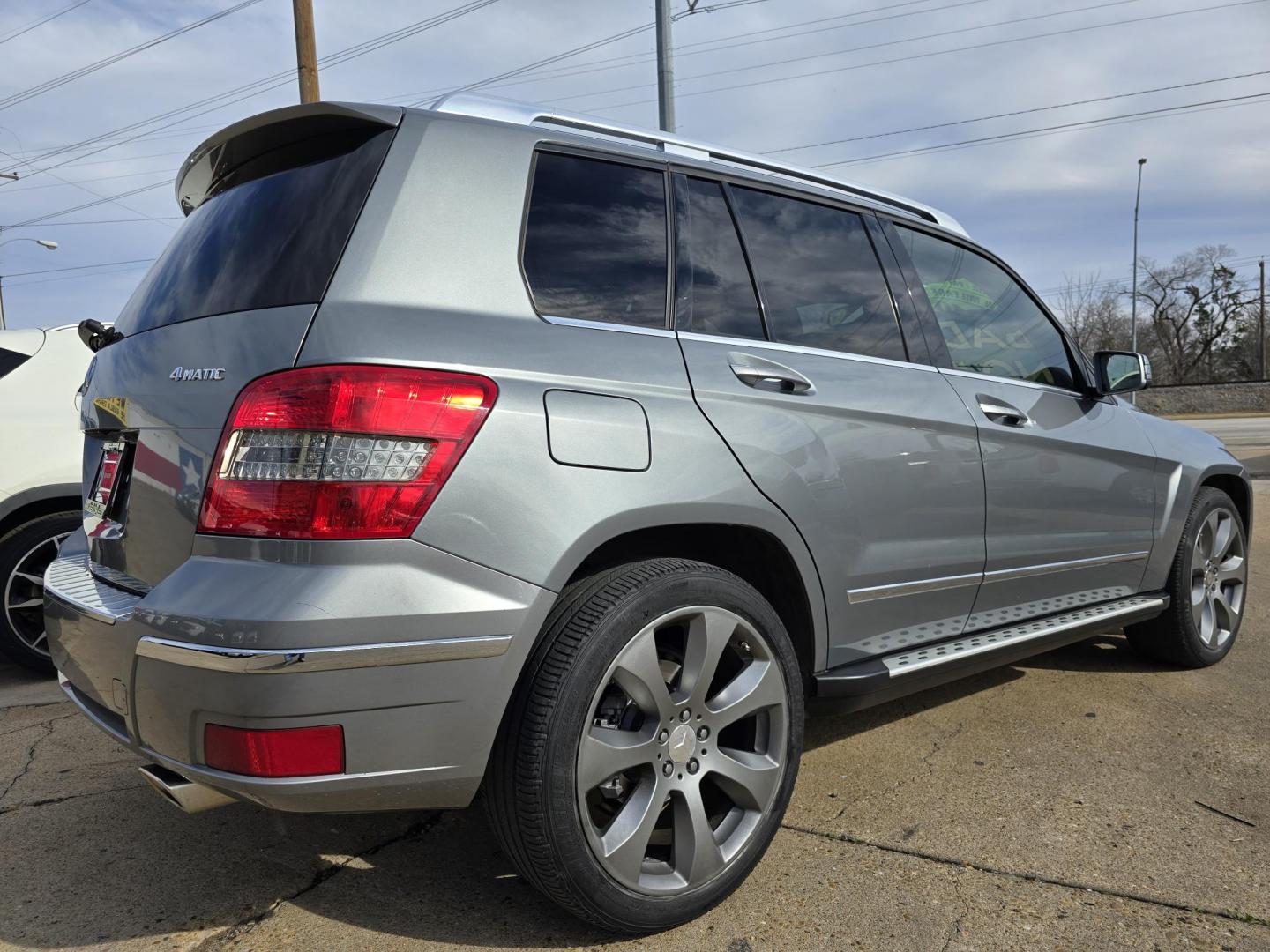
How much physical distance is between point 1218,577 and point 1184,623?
458 mm

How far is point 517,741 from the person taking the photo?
199cm

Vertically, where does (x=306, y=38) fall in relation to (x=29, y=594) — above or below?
above

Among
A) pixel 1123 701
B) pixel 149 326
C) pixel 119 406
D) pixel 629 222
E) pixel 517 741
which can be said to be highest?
pixel 629 222

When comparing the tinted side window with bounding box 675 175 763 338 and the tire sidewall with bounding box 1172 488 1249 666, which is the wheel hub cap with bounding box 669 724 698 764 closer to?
the tinted side window with bounding box 675 175 763 338

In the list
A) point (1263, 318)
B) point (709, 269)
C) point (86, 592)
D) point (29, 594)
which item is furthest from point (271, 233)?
point (1263, 318)

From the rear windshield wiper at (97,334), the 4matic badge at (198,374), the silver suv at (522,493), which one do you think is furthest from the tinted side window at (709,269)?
the rear windshield wiper at (97,334)

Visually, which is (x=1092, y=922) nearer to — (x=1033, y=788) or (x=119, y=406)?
(x=1033, y=788)

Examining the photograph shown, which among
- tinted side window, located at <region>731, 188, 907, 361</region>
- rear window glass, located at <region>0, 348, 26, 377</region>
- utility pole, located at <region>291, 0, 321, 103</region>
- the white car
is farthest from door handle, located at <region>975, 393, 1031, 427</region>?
utility pole, located at <region>291, 0, 321, 103</region>

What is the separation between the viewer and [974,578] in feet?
10.2

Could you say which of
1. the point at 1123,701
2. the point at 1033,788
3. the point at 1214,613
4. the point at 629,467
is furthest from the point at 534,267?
the point at 1214,613

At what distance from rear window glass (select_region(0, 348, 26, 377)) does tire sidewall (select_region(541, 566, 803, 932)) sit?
3725 mm

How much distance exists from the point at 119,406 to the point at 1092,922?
2612 mm

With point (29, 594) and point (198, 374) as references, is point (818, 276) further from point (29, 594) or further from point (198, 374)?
point (29, 594)

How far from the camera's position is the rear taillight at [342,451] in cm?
182
